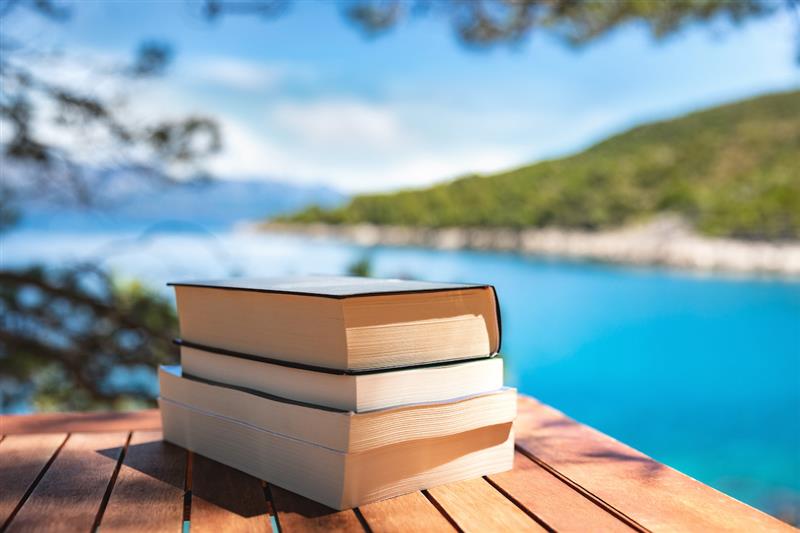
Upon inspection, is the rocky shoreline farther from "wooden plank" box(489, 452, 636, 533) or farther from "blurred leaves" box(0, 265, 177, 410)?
"wooden plank" box(489, 452, 636, 533)

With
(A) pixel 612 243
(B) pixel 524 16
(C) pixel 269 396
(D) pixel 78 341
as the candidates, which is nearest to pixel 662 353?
(A) pixel 612 243

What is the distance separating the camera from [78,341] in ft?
8.37

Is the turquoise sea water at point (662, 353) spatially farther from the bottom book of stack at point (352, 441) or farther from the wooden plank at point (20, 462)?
Answer: the bottom book of stack at point (352, 441)

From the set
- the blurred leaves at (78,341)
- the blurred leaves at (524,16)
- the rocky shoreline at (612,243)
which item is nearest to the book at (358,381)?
the blurred leaves at (78,341)

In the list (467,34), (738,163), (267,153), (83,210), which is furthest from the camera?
(267,153)

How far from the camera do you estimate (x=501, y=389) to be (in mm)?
513

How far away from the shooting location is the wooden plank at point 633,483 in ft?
1.42

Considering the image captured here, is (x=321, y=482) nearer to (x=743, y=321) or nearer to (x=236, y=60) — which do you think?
(x=743, y=321)

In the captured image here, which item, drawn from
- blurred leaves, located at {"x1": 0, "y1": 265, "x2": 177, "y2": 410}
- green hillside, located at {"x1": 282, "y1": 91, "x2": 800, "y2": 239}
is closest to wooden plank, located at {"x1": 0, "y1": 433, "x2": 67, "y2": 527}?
blurred leaves, located at {"x1": 0, "y1": 265, "x2": 177, "y2": 410}

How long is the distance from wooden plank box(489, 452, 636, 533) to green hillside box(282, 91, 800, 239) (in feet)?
35.7

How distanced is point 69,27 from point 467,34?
170cm

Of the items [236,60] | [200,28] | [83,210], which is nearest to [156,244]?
[83,210]

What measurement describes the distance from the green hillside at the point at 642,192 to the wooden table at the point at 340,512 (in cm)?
1077

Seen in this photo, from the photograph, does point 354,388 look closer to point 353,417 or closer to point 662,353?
point 353,417
